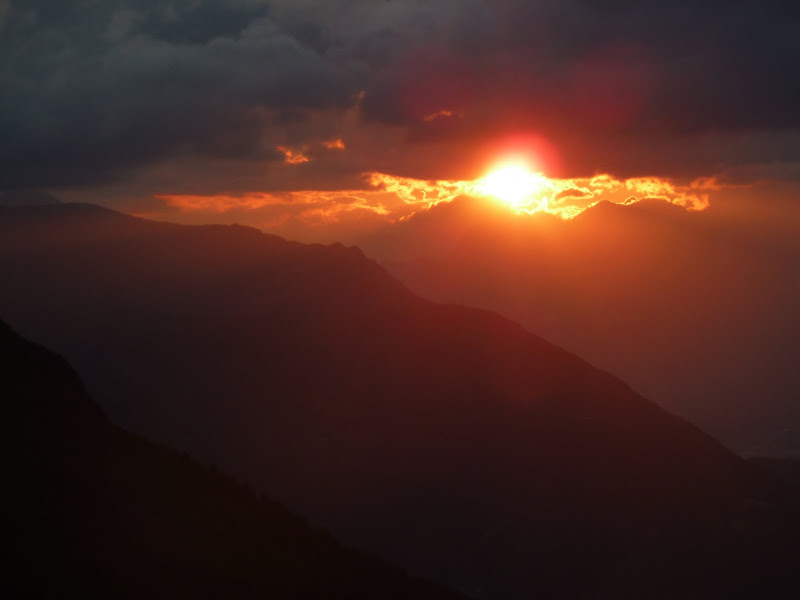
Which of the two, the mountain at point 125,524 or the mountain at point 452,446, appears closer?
the mountain at point 125,524

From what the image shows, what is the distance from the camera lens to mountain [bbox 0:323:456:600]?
3000 cm

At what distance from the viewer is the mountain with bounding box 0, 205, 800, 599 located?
124938 millimetres

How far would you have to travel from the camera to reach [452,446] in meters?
150

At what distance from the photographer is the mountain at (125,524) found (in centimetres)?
3000

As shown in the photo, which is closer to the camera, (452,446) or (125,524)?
(125,524)

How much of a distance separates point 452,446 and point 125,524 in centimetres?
11790

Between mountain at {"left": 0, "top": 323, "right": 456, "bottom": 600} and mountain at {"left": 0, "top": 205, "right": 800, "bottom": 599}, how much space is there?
68.8 metres

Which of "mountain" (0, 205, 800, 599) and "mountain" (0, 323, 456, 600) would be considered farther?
"mountain" (0, 205, 800, 599)

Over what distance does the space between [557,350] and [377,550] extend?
90557 millimetres

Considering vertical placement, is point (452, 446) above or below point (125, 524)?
below

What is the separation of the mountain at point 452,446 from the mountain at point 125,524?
6877cm

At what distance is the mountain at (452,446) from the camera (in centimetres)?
12494

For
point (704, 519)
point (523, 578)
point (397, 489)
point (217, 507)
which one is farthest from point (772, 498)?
point (217, 507)

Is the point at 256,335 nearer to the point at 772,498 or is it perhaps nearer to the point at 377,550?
the point at 377,550
